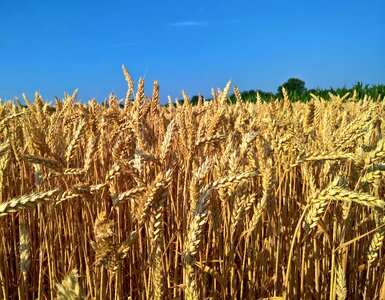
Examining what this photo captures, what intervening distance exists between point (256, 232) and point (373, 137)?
1.56m

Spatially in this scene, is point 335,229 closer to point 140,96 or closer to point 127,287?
point 127,287

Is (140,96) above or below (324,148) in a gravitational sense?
above

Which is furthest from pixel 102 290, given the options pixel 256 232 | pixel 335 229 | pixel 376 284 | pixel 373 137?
pixel 373 137

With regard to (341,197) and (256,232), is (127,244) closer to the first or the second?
(341,197)

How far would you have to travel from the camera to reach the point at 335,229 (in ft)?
5.00

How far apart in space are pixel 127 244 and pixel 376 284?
3.65 feet

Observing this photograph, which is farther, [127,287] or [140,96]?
[140,96]

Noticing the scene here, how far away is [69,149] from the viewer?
1.29 m

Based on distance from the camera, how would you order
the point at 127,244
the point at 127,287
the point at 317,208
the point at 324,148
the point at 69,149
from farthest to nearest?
the point at 127,287, the point at 324,148, the point at 69,149, the point at 317,208, the point at 127,244

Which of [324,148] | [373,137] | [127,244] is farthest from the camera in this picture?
[373,137]

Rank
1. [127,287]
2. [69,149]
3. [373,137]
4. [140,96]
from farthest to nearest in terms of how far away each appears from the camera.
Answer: [373,137] → [140,96] → [127,287] → [69,149]

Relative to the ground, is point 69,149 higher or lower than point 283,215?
higher

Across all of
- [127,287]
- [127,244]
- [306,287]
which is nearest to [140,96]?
[127,287]

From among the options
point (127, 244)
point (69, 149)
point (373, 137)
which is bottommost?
point (127, 244)
